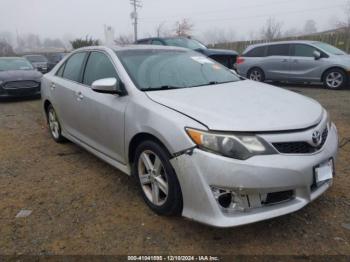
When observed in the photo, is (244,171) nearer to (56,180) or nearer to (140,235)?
(140,235)

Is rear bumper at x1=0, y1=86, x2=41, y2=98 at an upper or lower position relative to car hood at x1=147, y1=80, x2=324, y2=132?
lower

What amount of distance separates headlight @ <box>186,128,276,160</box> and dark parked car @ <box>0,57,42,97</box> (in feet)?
28.3

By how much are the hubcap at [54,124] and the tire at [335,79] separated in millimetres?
7826

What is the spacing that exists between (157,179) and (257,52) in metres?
9.27

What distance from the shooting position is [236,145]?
2373 mm

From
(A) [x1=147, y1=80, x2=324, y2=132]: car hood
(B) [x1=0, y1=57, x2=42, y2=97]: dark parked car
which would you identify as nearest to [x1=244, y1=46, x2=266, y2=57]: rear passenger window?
(B) [x1=0, y1=57, x2=42, y2=97]: dark parked car

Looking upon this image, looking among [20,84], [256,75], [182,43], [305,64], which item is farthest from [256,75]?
[20,84]

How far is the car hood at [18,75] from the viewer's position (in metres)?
9.42

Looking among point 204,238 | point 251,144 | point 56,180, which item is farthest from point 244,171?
point 56,180

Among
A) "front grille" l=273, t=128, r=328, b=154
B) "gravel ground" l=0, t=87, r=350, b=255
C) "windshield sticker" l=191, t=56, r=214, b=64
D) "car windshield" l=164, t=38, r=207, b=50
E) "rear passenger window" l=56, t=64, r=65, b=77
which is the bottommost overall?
"gravel ground" l=0, t=87, r=350, b=255

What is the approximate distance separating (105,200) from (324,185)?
6.74 feet

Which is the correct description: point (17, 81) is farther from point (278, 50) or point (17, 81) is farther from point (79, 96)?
point (278, 50)

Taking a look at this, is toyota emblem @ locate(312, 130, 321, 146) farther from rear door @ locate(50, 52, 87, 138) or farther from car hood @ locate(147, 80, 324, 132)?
rear door @ locate(50, 52, 87, 138)

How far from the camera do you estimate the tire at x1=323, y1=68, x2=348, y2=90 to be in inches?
369
